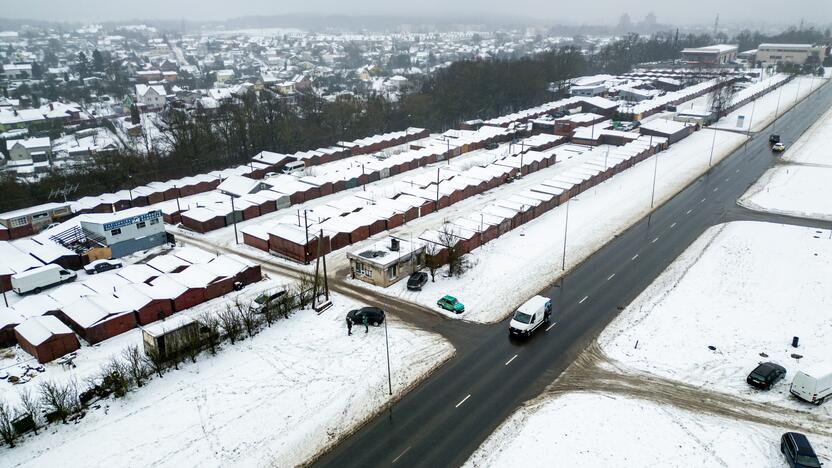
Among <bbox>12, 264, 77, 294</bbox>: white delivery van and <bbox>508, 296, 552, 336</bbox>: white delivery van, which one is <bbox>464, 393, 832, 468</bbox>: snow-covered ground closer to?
<bbox>508, 296, 552, 336</bbox>: white delivery van

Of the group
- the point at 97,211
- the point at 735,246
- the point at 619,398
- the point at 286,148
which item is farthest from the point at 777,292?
the point at 286,148

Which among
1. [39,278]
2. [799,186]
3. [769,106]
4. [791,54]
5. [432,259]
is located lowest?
[39,278]

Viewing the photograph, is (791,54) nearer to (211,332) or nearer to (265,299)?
(265,299)

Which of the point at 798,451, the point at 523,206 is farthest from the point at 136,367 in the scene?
the point at 523,206

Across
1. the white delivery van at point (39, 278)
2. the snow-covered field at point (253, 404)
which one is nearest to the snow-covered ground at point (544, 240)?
the snow-covered field at point (253, 404)

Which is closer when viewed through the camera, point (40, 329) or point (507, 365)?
point (507, 365)

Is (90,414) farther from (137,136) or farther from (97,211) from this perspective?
(137,136)
